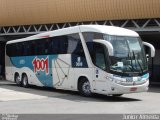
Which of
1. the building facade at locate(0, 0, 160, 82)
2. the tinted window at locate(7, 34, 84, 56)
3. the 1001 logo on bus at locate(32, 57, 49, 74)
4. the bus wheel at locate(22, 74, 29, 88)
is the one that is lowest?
the bus wheel at locate(22, 74, 29, 88)

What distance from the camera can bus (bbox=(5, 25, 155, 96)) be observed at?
55.7 ft

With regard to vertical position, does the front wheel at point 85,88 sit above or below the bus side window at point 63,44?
below

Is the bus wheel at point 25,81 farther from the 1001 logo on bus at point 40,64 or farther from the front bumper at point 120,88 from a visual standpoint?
the front bumper at point 120,88

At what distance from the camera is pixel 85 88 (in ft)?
61.5

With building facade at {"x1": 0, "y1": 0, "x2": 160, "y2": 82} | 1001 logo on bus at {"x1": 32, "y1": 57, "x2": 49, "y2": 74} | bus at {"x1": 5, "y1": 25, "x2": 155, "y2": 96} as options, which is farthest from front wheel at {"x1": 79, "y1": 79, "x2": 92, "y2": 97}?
building facade at {"x1": 0, "y1": 0, "x2": 160, "y2": 82}

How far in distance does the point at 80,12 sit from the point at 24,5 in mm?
7623

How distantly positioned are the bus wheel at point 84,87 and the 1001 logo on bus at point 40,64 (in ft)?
11.8

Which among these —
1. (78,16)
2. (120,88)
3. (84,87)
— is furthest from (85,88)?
(78,16)

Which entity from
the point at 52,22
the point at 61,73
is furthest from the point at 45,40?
the point at 52,22

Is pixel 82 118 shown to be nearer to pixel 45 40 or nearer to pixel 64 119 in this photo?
pixel 64 119

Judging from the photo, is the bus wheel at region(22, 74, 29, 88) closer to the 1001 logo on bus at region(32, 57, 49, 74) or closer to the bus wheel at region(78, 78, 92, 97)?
the 1001 logo on bus at region(32, 57, 49, 74)

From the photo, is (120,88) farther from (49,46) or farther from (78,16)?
(78,16)

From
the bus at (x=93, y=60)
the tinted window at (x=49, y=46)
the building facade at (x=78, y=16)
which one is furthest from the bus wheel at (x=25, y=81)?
the building facade at (x=78, y=16)

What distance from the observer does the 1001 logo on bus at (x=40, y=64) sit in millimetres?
22312
